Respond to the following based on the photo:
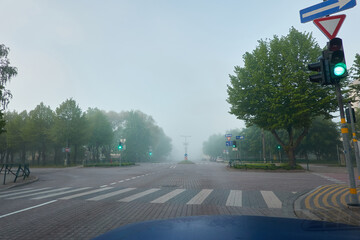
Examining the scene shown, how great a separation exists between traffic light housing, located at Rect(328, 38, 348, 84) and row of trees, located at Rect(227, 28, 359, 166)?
15749 mm

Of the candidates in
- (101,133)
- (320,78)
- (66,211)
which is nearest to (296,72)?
(320,78)

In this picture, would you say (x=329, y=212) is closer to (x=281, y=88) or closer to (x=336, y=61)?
(x=336, y=61)

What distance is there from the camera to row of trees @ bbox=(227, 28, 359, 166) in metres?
20.5

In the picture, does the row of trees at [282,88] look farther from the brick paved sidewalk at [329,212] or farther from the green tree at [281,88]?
the brick paved sidewalk at [329,212]

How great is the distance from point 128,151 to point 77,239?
61046 mm

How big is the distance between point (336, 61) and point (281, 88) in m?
16.9

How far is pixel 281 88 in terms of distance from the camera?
21156 mm

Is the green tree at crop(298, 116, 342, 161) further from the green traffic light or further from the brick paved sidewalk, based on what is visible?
the green traffic light

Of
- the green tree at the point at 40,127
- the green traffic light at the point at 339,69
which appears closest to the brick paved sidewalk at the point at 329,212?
the green traffic light at the point at 339,69

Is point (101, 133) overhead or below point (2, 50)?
below

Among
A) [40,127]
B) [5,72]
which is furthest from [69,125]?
[5,72]

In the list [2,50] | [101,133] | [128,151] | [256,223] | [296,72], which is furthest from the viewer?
[128,151]

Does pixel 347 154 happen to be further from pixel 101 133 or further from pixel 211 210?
pixel 101 133

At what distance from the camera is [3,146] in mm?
44906
